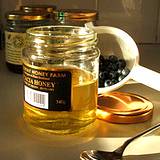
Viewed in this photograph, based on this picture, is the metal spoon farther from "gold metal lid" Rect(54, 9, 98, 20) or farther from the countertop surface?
"gold metal lid" Rect(54, 9, 98, 20)

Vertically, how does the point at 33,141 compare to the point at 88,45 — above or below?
below

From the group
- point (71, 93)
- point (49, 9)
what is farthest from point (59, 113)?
point (49, 9)

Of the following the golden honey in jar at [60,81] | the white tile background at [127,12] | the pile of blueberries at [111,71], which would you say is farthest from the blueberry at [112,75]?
the white tile background at [127,12]

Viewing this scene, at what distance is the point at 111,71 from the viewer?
2.27 feet

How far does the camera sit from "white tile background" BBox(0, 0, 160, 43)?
0.96 m

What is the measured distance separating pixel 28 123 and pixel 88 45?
0.13 m

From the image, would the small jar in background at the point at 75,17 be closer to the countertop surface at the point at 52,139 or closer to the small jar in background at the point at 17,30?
the small jar in background at the point at 17,30

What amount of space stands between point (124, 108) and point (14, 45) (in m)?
0.27

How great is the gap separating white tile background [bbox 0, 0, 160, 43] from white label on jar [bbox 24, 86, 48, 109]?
1.55 ft

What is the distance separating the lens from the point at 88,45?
529 mm

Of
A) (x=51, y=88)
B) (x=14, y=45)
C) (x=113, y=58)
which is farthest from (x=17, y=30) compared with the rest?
(x=51, y=88)

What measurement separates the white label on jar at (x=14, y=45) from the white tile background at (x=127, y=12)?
218mm

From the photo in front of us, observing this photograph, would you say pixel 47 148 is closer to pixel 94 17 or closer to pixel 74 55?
pixel 74 55

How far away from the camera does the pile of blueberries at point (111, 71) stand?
66 centimetres
